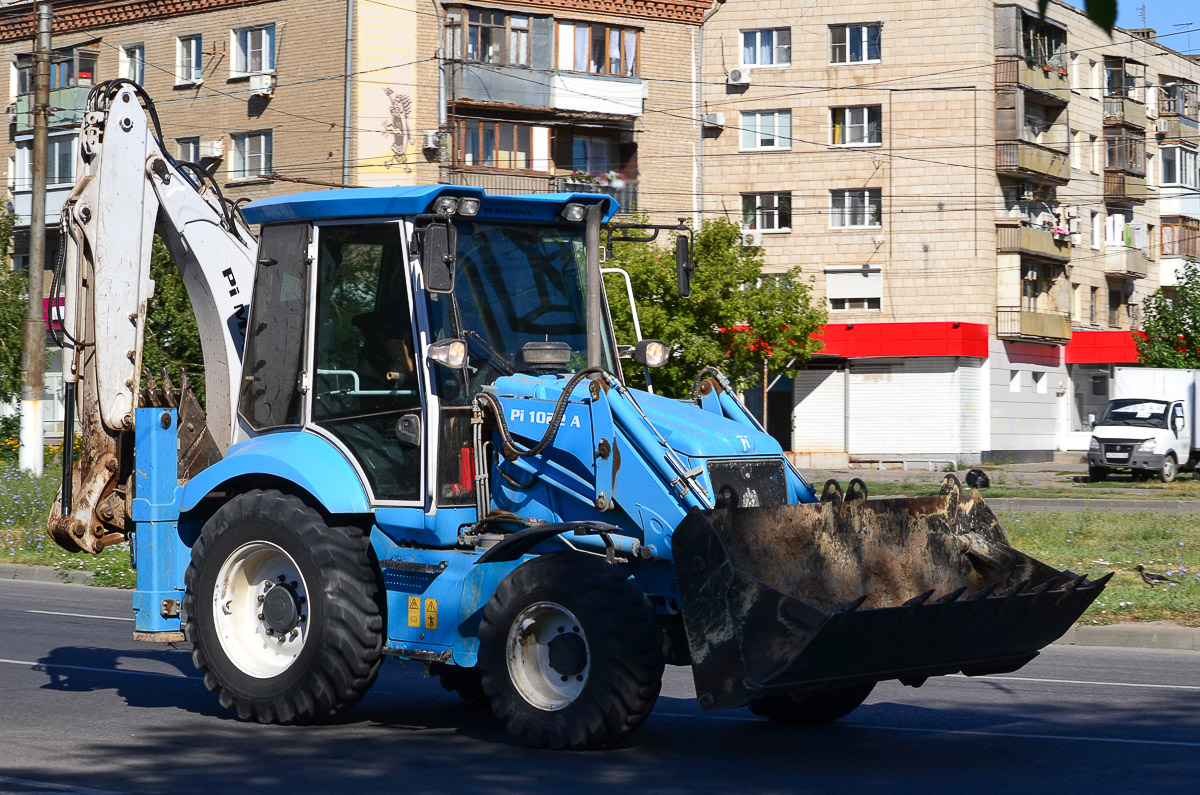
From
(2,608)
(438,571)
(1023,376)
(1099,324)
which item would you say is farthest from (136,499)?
(1099,324)

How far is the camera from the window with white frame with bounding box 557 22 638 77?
4931cm

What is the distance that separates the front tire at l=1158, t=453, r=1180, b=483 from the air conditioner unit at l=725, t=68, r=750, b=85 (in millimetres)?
20283

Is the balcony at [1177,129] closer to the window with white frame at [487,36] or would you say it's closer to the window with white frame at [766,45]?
the window with white frame at [766,45]

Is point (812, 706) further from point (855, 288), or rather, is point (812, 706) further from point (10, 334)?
point (855, 288)

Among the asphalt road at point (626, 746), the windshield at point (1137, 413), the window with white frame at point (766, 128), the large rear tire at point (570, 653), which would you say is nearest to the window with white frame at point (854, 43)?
the window with white frame at point (766, 128)

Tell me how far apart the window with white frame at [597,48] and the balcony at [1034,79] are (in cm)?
1351

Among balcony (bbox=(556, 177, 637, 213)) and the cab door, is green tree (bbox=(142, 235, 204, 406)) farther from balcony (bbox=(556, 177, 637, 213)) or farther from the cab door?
balcony (bbox=(556, 177, 637, 213))

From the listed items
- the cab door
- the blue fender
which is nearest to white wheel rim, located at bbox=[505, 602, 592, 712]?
the cab door

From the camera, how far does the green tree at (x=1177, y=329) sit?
56969 millimetres

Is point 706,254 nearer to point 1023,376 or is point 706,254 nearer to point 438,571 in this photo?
point 1023,376

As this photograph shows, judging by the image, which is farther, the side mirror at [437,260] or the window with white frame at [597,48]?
the window with white frame at [597,48]

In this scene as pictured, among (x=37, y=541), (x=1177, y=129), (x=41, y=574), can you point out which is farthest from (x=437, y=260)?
(x=1177, y=129)

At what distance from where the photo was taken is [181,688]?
1051 centimetres

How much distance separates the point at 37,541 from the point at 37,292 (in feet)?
21.4
